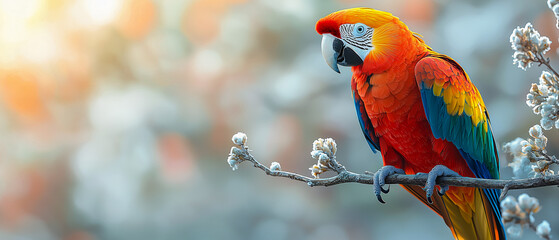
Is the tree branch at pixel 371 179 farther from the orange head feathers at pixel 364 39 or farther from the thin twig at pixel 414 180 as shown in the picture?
the orange head feathers at pixel 364 39

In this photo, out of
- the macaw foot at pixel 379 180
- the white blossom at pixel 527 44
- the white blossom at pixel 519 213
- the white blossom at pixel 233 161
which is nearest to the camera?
the white blossom at pixel 519 213

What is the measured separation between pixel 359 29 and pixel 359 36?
0.04 ft

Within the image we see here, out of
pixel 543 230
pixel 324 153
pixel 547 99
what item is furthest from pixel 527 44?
pixel 324 153

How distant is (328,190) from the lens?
199 centimetres

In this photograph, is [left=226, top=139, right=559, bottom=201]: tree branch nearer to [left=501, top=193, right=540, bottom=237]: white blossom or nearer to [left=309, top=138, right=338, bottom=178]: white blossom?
[left=309, top=138, right=338, bottom=178]: white blossom

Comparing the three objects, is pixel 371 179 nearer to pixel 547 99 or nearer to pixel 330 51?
pixel 330 51

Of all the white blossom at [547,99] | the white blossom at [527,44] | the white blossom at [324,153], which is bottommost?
the white blossom at [547,99]

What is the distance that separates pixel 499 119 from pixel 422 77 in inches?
41.1

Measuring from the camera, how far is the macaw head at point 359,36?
33.8 inches

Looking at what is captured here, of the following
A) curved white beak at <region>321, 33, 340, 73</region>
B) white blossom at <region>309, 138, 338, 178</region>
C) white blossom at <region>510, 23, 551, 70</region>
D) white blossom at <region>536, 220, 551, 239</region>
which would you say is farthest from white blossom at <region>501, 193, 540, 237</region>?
curved white beak at <region>321, 33, 340, 73</region>

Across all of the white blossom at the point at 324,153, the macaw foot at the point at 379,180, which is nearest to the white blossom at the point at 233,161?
the white blossom at the point at 324,153

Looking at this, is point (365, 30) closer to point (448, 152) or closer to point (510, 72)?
point (448, 152)

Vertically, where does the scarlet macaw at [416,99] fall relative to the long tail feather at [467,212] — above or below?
above

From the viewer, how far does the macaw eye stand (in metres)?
0.86
